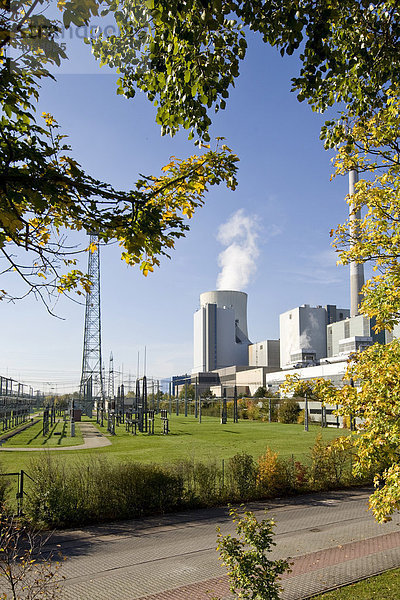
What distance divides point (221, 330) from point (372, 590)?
9061cm

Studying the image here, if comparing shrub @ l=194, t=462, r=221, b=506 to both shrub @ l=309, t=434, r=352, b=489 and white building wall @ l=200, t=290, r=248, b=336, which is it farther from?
white building wall @ l=200, t=290, r=248, b=336

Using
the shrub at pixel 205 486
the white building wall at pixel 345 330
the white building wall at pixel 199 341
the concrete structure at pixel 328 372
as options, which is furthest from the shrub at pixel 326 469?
the white building wall at pixel 199 341

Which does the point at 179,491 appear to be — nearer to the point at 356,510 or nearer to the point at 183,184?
the point at 356,510

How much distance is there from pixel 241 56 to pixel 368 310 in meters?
4.02

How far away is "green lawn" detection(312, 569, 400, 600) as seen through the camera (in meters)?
6.69

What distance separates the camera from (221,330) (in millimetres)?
97500

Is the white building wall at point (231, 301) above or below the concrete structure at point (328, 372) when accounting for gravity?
above

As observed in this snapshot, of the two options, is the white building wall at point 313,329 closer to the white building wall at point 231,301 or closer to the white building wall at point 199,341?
the white building wall at point 231,301

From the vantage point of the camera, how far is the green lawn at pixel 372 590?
6.69 metres

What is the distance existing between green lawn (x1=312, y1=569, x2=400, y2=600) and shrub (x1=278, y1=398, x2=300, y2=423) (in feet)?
123

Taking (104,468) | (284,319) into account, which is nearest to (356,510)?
(104,468)

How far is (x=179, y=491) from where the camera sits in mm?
12602

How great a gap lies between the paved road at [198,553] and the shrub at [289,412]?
3206cm

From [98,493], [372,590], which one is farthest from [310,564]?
[98,493]
